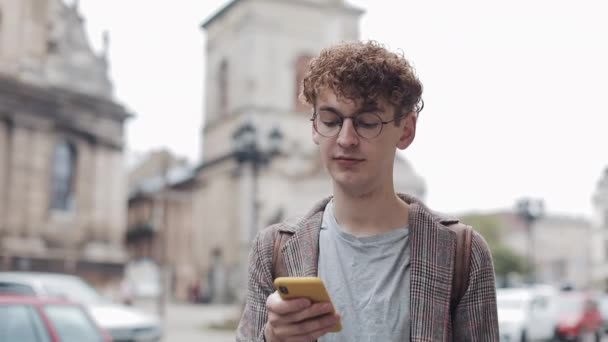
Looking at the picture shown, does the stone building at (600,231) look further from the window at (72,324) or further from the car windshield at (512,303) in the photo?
the window at (72,324)

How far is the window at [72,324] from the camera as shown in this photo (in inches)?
Result: 368

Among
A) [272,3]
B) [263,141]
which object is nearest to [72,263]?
[263,141]

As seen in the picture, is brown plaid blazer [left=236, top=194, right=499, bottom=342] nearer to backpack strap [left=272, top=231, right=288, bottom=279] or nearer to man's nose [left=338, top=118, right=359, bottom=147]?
backpack strap [left=272, top=231, right=288, bottom=279]

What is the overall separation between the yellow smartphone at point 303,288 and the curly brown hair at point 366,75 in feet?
2.15

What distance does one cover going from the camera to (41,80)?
3331cm

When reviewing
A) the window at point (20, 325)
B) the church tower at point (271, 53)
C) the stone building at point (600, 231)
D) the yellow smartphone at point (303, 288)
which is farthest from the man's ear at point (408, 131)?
the stone building at point (600, 231)

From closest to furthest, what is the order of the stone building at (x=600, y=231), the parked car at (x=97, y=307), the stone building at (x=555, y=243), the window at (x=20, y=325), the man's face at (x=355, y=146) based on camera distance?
the man's face at (x=355, y=146) → the window at (x=20, y=325) → the parked car at (x=97, y=307) → the stone building at (x=600, y=231) → the stone building at (x=555, y=243)

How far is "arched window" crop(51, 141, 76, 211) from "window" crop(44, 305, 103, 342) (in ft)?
80.3

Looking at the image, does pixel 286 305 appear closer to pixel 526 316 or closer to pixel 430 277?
pixel 430 277

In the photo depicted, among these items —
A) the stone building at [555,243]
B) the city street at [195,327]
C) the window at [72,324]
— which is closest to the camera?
the window at [72,324]

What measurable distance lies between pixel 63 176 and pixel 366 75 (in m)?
32.8

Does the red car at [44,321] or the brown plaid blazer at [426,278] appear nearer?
the brown plaid blazer at [426,278]

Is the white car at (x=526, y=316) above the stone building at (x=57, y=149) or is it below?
below

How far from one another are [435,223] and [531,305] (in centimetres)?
1969
